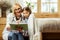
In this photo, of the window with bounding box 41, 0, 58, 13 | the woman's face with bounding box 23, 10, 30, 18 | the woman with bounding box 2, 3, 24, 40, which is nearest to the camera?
the woman with bounding box 2, 3, 24, 40

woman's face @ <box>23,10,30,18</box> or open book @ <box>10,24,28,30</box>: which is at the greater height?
woman's face @ <box>23,10,30,18</box>

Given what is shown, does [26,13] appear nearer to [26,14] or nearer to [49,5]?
[26,14]

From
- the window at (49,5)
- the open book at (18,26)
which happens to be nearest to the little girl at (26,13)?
the open book at (18,26)

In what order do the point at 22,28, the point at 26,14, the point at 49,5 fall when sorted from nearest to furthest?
the point at 22,28
the point at 26,14
the point at 49,5

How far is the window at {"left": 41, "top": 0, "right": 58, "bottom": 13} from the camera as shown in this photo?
172 inches

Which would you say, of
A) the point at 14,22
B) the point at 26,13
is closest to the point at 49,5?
the point at 26,13

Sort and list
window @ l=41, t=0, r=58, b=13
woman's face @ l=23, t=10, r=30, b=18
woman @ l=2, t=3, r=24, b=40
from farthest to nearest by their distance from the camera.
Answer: window @ l=41, t=0, r=58, b=13, woman's face @ l=23, t=10, r=30, b=18, woman @ l=2, t=3, r=24, b=40

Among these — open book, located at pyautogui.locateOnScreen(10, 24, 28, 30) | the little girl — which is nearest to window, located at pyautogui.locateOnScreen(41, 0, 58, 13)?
the little girl

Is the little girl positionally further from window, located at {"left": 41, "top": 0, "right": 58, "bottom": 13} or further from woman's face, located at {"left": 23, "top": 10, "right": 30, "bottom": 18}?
window, located at {"left": 41, "top": 0, "right": 58, "bottom": 13}

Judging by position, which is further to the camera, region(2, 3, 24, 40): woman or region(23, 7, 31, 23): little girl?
region(23, 7, 31, 23): little girl

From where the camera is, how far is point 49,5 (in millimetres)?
4422

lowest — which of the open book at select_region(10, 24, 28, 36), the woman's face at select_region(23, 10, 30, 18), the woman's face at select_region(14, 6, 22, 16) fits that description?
the open book at select_region(10, 24, 28, 36)

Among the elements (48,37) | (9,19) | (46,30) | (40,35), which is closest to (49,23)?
(46,30)

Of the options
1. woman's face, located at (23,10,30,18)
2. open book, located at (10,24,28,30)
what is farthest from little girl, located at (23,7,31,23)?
open book, located at (10,24,28,30)
